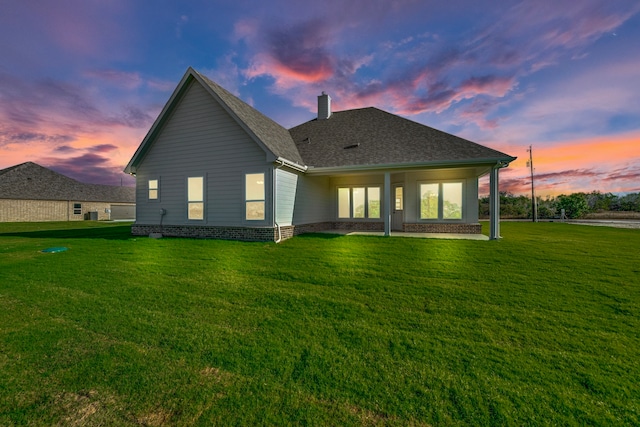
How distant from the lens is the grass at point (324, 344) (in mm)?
2363

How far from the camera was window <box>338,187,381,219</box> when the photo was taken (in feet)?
49.4

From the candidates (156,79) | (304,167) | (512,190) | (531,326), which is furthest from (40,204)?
(512,190)

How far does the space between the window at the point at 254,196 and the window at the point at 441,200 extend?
8.44 metres

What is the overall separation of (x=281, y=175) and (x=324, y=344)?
907 cm

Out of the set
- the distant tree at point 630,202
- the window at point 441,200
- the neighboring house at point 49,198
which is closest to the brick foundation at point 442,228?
the window at point 441,200

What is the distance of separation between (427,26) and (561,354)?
1121cm

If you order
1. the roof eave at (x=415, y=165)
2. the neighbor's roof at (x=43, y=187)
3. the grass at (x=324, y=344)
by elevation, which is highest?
the neighbor's roof at (x=43, y=187)

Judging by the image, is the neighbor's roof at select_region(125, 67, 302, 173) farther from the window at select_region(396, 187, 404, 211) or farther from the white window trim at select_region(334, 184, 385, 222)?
the window at select_region(396, 187, 404, 211)

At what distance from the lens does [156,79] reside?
589 inches

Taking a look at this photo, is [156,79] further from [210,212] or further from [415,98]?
[415,98]

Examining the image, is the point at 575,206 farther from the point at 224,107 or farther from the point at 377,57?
the point at 224,107

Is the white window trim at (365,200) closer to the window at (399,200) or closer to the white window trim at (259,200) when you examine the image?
the window at (399,200)

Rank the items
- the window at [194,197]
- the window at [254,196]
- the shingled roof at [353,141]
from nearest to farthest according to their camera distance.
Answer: the shingled roof at [353,141] → the window at [254,196] → the window at [194,197]

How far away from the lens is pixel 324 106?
58.7 ft
